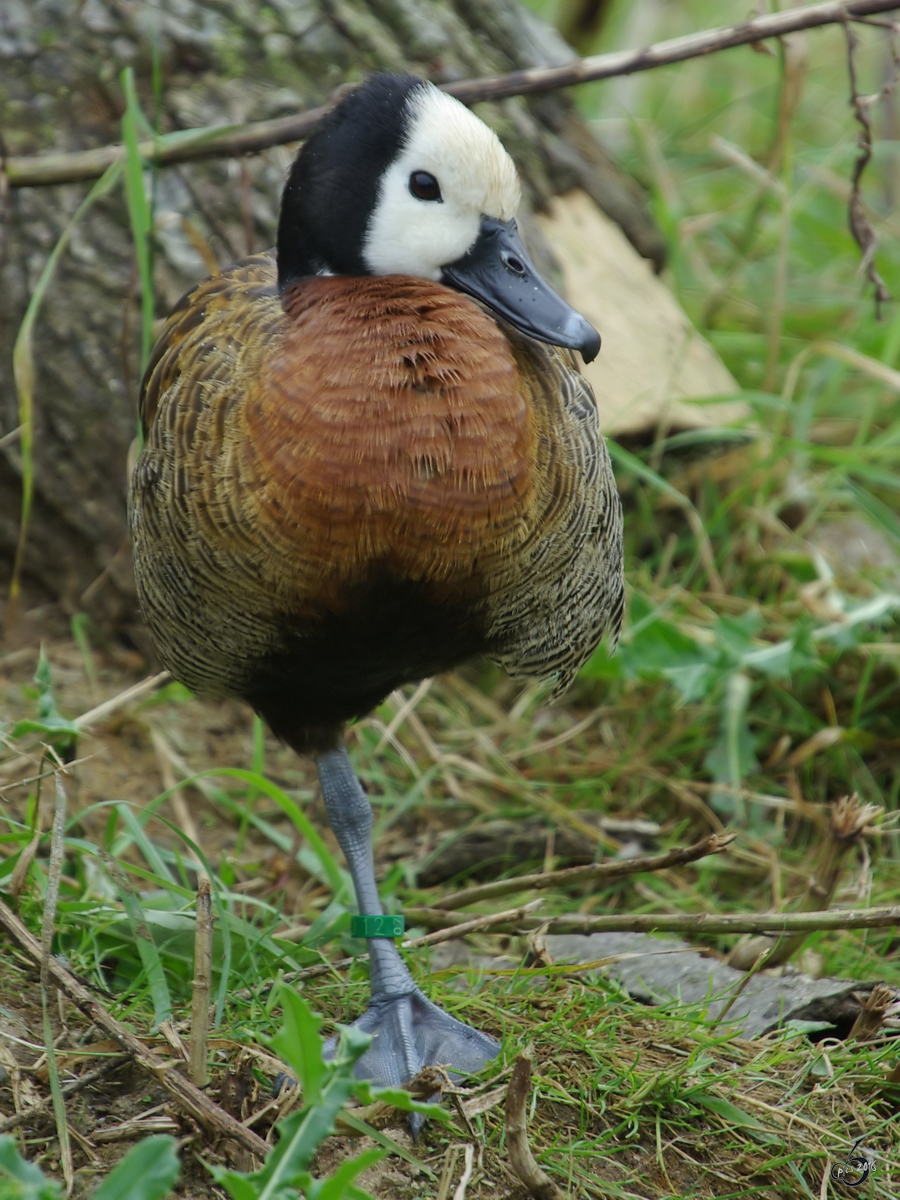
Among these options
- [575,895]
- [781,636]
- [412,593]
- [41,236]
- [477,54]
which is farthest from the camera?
[477,54]

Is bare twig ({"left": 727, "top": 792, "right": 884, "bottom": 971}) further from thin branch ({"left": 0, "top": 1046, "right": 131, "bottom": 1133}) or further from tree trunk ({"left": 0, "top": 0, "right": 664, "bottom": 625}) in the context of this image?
tree trunk ({"left": 0, "top": 0, "right": 664, "bottom": 625})

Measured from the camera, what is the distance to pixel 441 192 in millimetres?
1980

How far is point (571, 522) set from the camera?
6.63 feet

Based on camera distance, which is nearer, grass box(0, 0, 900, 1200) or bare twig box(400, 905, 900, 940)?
grass box(0, 0, 900, 1200)

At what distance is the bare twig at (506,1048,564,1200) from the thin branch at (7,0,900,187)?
5.59 ft

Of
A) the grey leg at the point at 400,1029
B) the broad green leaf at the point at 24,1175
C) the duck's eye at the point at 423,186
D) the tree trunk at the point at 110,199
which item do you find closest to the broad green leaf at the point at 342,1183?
the broad green leaf at the point at 24,1175

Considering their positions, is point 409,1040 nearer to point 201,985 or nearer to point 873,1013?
point 201,985

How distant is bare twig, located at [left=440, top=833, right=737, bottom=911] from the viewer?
1.87 meters

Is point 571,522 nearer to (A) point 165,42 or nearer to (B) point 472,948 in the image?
(B) point 472,948

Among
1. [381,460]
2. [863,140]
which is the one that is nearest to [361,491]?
[381,460]

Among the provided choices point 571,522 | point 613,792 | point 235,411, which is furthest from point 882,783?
point 235,411

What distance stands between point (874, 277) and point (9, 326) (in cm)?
196

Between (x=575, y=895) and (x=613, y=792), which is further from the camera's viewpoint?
(x=613, y=792)

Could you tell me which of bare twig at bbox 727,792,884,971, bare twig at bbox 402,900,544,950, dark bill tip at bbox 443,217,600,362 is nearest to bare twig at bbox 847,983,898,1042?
bare twig at bbox 727,792,884,971
